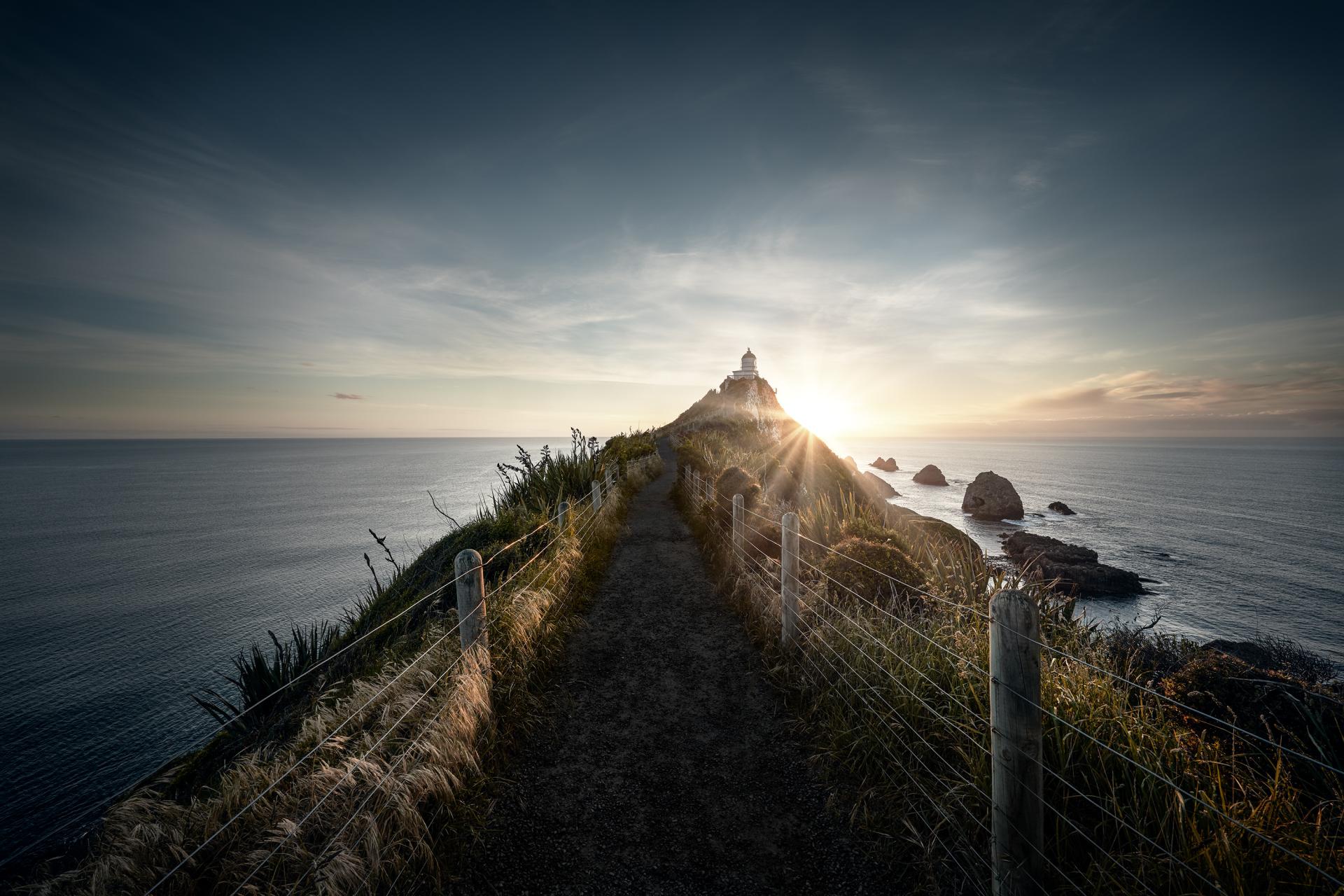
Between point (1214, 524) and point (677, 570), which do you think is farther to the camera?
point (1214, 524)

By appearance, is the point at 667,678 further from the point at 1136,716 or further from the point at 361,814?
the point at 1136,716

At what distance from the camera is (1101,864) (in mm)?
2447

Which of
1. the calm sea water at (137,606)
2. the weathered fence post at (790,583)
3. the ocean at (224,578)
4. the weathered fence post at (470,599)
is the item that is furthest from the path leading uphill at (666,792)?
the calm sea water at (137,606)

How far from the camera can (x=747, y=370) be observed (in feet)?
234

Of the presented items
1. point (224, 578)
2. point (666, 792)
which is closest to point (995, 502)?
point (666, 792)

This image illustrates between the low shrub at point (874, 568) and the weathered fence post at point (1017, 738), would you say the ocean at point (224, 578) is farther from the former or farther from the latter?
the weathered fence post at point (1017, 738)

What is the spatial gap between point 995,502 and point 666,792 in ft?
129

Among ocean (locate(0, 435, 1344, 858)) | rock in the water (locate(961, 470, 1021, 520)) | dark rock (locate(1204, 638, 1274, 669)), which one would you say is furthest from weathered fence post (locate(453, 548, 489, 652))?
rock in the water (locate(961, 470, 1021, 520))

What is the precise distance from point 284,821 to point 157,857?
1.91ft

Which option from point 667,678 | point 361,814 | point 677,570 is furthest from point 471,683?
point 677,570

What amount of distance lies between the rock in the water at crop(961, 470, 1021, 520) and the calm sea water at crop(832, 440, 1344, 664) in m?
1.03

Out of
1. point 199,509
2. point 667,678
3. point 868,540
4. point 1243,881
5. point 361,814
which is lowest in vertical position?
point 199,509

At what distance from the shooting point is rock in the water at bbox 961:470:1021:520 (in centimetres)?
3566

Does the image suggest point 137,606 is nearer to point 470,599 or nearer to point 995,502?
point 470,599
